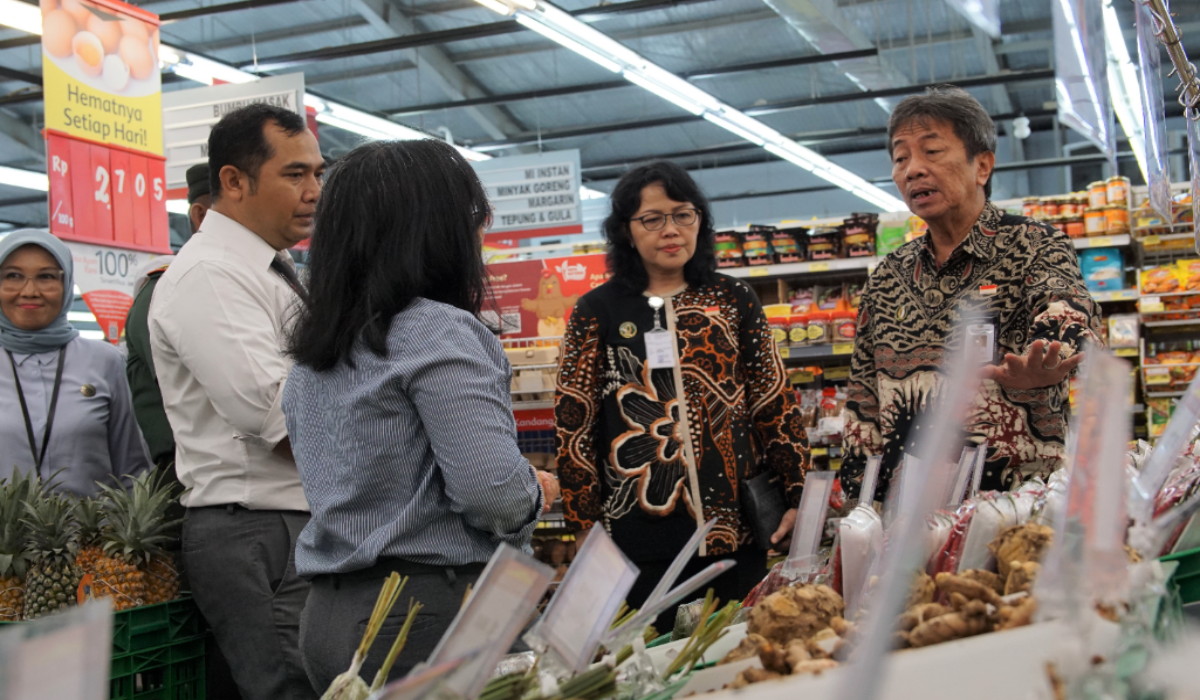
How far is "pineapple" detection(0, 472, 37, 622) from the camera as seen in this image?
251cm

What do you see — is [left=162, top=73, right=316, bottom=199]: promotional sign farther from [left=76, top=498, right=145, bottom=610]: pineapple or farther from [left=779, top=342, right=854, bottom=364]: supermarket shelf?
[left=76, top=498, right=145, bottom=610]: pineapple

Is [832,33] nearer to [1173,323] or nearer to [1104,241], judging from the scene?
[1104,241]

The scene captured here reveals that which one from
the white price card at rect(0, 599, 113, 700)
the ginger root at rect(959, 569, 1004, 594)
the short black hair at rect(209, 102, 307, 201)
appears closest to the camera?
the white price card at rect(0, 599, 113, 700)

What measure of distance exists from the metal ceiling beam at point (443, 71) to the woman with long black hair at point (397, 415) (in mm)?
10396

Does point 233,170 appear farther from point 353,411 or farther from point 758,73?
point 758,73

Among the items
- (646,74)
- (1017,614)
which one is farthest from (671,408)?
(646,74)

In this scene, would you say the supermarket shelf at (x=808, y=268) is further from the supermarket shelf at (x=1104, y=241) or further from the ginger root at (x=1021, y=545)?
the ginger root at (x=1021, y=545)

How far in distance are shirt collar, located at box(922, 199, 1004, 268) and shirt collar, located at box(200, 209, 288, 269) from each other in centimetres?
145

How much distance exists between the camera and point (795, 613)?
115 cm

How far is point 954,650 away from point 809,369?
4.80m

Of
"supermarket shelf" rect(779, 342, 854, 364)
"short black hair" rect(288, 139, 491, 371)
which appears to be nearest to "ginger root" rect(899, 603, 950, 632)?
"short black hair" rect(288, 139, 491, 371)

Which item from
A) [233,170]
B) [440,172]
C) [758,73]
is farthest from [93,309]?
[758,73]

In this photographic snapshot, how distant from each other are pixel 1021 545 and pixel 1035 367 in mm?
799

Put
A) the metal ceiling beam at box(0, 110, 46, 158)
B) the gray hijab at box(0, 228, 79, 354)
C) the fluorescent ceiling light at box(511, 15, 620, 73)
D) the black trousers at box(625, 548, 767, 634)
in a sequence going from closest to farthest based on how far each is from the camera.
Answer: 1. the black trousers at box(625, 548, 767, 634)
2. the gray hijab at box(0, 228, 79, 354)
3. the fluorescent ceiling light at box(511, 15, 620, 73)
4. the metal ceiling beam at box(0, 110, 46, 158)
